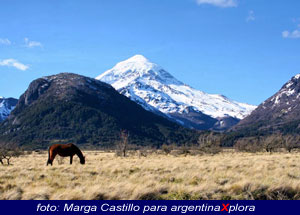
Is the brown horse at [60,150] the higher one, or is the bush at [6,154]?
the brown horse at [60,150]

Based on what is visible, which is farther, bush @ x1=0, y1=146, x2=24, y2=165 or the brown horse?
bush @ x1=0, y1=146, x2=24, y2=165

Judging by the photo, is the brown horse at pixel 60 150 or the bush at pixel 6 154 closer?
the brown horse at pixel 60 150

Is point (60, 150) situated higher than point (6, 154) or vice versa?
point (60, 150)

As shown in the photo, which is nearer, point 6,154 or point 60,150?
point 60,150

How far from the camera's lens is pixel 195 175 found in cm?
1639

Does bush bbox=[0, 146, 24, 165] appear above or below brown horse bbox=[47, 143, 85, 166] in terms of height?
below
